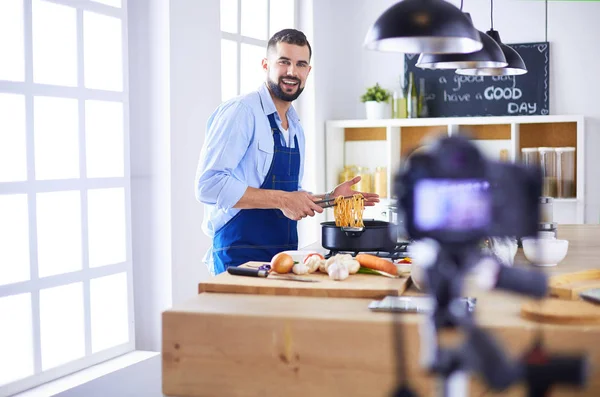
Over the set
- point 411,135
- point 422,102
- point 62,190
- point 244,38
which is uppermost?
point 244,38

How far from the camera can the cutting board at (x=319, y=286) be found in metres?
2.03

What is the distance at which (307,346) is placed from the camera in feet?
5.71

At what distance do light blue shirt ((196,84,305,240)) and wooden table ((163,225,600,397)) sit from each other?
1051 millimetres

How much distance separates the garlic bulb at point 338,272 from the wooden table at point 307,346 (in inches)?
8.9

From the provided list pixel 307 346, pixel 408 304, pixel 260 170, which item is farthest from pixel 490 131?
pixel 307 346

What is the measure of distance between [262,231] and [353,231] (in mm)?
623

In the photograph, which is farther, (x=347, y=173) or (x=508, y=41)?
(x=347, y=173)

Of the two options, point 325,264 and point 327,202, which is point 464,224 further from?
point 327,202

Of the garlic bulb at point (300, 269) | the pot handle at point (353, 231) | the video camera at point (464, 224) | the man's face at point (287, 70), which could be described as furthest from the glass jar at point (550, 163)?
the video camera at point (464, 224)

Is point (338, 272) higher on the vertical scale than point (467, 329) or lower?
lower

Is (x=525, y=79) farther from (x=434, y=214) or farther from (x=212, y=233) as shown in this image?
(x=434, y=214)

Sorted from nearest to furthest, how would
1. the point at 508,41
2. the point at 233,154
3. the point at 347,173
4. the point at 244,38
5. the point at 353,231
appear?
the point at 353,231
the point at 233,154
the point at 244,38
the point at 508,41
the point at 347,173

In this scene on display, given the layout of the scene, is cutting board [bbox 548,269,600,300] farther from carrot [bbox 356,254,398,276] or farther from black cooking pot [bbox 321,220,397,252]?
black cooking pot [bbox 321,220,397,252]

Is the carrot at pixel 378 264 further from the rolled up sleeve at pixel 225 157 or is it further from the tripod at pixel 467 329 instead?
the tripod at pixel 467 329
